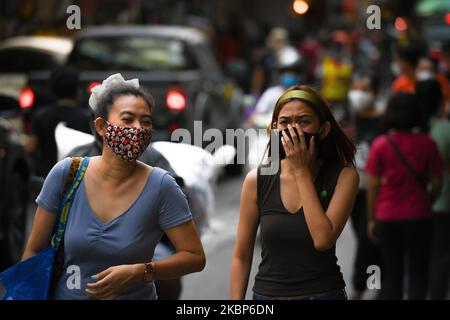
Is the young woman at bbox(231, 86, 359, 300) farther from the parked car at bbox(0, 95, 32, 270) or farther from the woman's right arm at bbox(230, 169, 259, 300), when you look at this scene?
the parked car at bbox(0, 95, 32, 270)

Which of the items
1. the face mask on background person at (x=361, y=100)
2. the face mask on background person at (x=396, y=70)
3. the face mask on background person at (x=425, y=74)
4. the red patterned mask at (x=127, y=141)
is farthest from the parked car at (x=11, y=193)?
the red patterned mask at (x=127, y=141)

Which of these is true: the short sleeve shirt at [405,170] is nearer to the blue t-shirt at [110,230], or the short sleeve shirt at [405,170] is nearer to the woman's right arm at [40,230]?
the blue t-shirt at [110,230]

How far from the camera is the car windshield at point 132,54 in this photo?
13.2 m

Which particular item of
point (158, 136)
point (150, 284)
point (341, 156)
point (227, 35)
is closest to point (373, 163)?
point (341, 156)

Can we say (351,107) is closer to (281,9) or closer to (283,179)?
(283,179)

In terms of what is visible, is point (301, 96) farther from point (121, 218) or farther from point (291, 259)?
point (121, 218)

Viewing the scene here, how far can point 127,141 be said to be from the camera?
432cm

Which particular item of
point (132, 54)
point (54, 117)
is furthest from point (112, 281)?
point (132, 54)

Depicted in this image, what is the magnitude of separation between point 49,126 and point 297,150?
12.1ft

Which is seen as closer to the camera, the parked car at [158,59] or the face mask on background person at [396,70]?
the face mask on background person at [396,70]

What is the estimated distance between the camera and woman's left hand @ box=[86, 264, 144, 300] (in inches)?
164

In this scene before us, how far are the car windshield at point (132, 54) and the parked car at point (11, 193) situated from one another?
3.40 m

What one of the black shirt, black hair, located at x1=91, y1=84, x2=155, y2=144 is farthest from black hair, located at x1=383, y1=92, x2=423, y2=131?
black hair, located at x1=91, y1=84, x2=155, y2=144

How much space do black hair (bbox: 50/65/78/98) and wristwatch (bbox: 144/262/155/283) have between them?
378 centimetres
